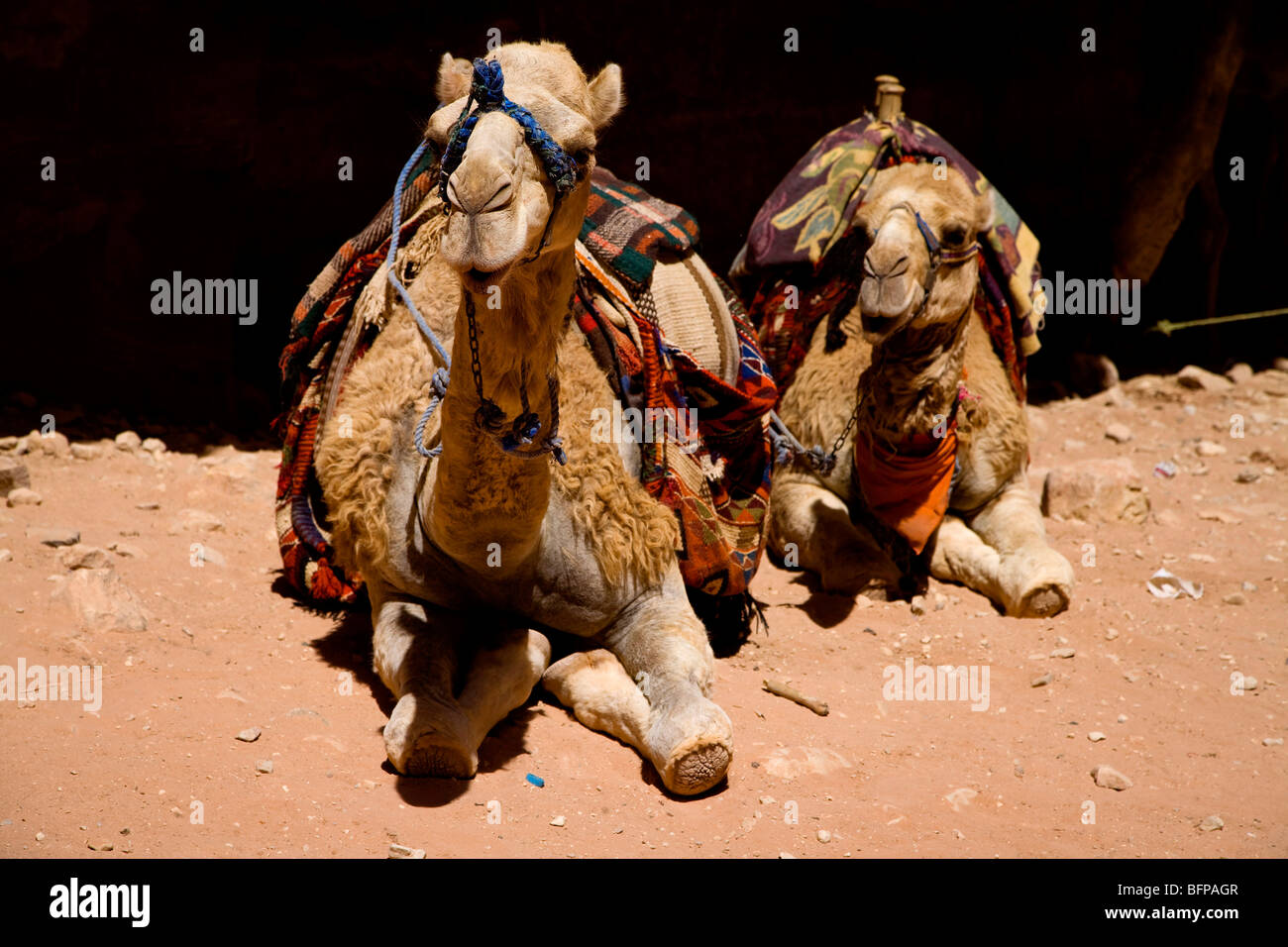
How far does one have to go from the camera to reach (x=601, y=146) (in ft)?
26.8

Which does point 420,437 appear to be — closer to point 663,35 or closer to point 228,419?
point 228,419

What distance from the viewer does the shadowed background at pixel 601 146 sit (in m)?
6.93

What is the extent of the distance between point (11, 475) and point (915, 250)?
3824 mm

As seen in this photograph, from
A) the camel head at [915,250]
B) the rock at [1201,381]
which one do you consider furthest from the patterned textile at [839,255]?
the rock at [1201,381]

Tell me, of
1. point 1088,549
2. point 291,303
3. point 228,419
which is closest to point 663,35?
point 291,303

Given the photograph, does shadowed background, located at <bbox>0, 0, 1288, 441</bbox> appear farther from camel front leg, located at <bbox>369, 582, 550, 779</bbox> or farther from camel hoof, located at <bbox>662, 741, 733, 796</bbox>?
camel hoof, located at <bbox>662, 741, 733, 796</bbox>

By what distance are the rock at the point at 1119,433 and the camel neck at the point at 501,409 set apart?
202 inches

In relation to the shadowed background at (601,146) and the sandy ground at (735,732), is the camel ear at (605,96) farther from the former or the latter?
the shadowed background at (601,146)

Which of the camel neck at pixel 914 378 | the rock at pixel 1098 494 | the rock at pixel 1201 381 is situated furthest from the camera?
the rock at pixel 1201 381

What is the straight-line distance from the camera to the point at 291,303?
775 centimetres

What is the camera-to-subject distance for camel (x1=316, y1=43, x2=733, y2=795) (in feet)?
10.2

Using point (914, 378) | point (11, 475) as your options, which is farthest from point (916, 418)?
point (11, 475)

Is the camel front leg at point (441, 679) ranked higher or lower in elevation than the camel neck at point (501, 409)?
lower

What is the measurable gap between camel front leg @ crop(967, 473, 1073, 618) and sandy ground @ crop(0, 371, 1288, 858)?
13 cm
